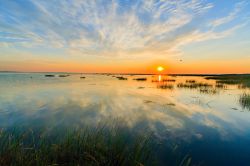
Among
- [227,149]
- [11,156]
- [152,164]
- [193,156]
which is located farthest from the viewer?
[227,149]

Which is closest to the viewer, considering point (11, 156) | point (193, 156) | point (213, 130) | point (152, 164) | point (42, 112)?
point (11, 156)

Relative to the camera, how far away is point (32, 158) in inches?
183

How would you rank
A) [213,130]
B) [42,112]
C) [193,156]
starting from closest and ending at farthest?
1. [193,156]
2. [213,130]
3. [42,112]

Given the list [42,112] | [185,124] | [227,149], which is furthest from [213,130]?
[42,112]

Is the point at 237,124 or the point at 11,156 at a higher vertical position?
the point at 11,156

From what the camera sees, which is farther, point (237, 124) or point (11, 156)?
point (237, 124)

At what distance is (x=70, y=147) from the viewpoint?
5.27m

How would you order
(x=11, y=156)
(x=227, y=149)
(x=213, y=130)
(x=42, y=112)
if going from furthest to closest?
(x=42, y=112) → (x=213, y=130) → (x=227, y=149) → (x=11, y=156)

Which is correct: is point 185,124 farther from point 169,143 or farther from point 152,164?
point 152,164

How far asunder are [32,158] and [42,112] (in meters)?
8.73

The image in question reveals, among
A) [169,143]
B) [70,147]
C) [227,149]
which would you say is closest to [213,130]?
[227,149]

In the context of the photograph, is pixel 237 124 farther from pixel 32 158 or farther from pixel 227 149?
pixel 32 158

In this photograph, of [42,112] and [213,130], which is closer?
[213,130]

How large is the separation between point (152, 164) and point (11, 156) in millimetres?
4851
